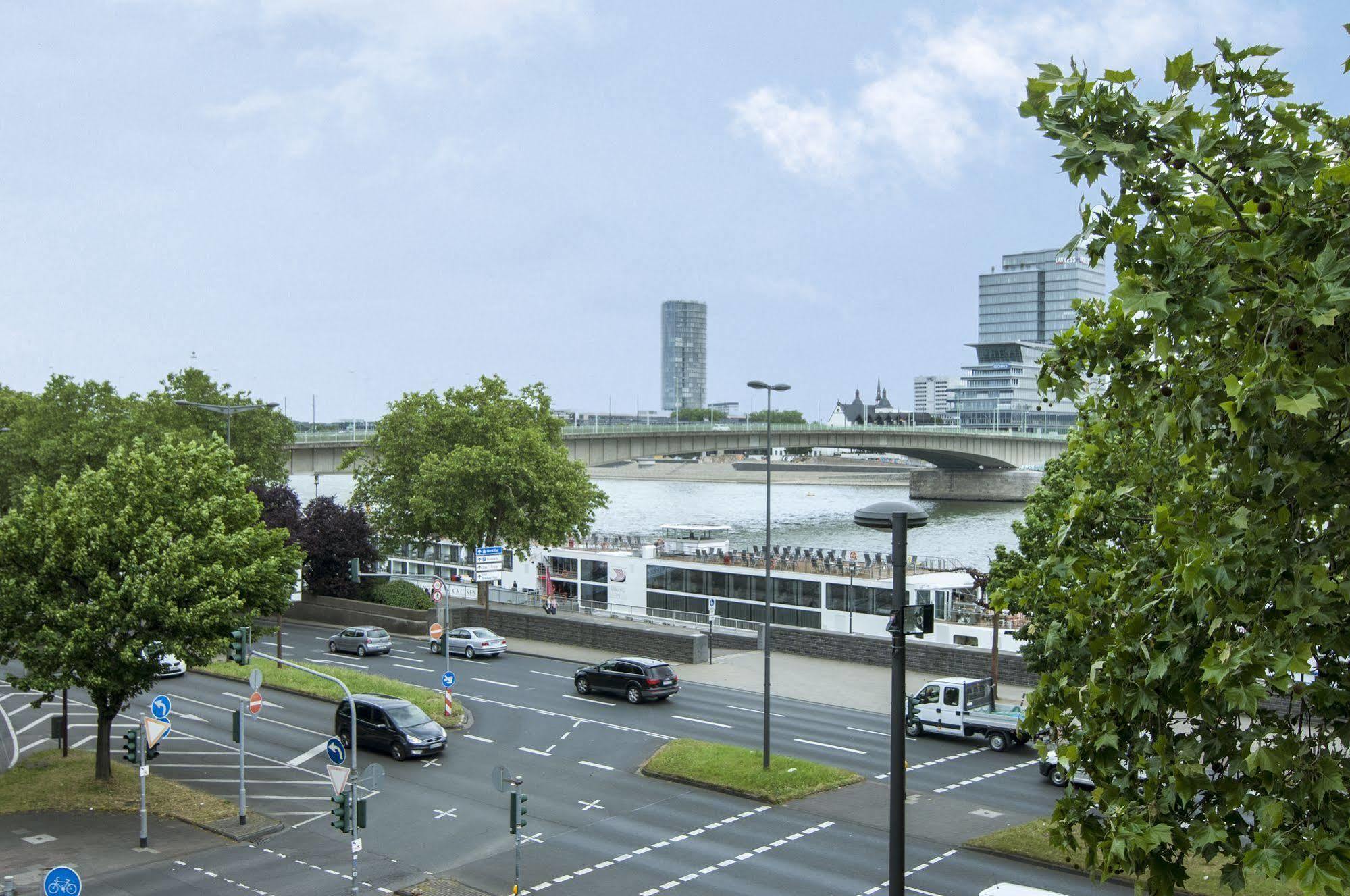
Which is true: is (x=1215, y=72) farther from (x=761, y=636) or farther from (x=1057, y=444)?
(x=1057, y=444)

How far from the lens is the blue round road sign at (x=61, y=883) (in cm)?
1348

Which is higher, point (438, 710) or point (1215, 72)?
point (1215, 72)

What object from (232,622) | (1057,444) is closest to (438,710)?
(232,622)

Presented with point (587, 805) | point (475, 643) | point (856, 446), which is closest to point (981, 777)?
point (587, 805)

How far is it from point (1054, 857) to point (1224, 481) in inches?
605

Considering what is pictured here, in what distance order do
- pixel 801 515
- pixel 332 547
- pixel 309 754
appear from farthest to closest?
pixel 801 515, pixel 332 547, pixel 309 754

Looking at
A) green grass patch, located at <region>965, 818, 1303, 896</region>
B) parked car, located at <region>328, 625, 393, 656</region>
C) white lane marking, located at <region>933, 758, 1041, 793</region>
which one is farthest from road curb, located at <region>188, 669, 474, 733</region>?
green grass patch, located at <region>965, 818, 1303, 896</region>

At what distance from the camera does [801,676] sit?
3947 centimetres

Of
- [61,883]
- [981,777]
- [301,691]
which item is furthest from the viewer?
[301,691]

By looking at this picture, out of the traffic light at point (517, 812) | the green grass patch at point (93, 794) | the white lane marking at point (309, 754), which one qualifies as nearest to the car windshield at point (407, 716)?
the white lane marking at point (309, 754)

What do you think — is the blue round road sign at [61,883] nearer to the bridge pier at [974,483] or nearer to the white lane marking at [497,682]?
the white lane marking at [497,682]

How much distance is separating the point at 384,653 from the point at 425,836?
23338mm

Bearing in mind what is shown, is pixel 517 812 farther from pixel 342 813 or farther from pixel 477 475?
pixel 477 475

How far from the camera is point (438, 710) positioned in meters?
32.4
